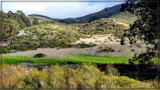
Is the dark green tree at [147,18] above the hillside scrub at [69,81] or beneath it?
above

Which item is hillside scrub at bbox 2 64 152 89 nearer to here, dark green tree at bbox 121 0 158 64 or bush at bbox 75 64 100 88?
bush at bbox 75 64 100 88

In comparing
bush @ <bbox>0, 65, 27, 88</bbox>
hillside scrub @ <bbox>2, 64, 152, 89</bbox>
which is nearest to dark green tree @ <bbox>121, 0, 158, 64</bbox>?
hillside scrub @ <bbox>2, 64, 152, 89</bbox>

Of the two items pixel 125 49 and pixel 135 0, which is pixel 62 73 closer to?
pixel 135 0

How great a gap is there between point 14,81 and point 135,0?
10.9 m

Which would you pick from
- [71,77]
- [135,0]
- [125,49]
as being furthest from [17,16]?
[71,77]

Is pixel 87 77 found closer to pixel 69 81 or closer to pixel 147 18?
pixel 69 81

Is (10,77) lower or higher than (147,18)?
lower

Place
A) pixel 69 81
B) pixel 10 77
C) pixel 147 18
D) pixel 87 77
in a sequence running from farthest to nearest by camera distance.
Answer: pixel 147 18
pixel 10 77
pixel 87 77
pixel 69 81

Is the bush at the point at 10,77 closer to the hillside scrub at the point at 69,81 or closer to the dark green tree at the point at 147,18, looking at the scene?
the hillside scrub at the point at 69,81

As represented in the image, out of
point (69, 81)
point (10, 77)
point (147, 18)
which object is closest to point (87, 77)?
point (69, 81)

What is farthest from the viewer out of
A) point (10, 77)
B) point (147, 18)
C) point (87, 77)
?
point (147, 18)

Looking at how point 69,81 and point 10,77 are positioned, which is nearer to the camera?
point 69,81

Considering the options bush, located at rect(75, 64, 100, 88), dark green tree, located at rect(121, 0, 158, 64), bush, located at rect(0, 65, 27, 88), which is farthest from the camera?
dark green tree, located at rect(121, 0, 158, 64)

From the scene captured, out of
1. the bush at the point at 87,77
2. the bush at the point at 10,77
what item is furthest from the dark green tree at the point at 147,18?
the bush at the point at 10,77
